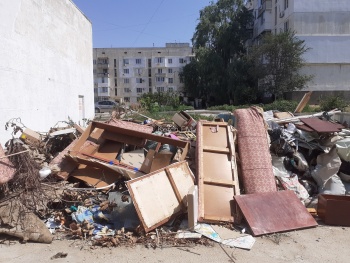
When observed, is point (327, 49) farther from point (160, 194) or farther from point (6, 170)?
point (6, 170)

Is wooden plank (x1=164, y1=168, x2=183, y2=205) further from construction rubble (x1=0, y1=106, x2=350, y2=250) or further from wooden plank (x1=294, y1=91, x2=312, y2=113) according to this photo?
wooden plank (x1=294, y1=91, x2=312, y2=113)

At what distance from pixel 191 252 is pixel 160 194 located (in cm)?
99

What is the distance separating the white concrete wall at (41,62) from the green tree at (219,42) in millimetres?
21751

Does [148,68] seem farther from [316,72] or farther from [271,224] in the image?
[271,224]

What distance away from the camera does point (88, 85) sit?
1670 cm

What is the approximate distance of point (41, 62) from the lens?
10195 millimetres

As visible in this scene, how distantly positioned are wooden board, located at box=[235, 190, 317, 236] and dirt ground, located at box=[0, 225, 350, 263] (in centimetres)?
24

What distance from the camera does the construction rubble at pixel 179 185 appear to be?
423 centimetres

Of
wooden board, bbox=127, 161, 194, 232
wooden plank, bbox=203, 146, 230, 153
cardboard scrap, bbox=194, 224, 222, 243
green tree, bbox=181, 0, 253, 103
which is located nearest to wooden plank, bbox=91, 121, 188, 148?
wooden plank, bbox=203, 146, 230, 153

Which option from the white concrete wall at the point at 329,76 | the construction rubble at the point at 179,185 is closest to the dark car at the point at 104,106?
the white concrete wall at the point at 329,76

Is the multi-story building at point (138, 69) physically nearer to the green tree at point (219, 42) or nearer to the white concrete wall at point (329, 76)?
the green tree at point (219, 42)

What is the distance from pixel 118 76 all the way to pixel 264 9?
130 feet

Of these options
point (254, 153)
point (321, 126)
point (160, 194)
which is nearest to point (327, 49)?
point (321, 126)

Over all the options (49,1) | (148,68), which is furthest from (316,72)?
(148,68)
